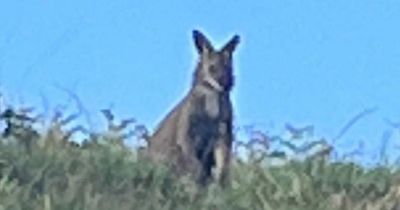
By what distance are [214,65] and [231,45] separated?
381 mm

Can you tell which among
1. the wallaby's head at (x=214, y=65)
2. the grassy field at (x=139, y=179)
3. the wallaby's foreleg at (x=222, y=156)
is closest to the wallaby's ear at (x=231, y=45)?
the wallaby's head at (x=214, y=65)

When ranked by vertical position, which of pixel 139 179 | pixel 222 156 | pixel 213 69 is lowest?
pixel 139 179

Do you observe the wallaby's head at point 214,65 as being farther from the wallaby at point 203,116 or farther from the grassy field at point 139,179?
the grassy field at point 139,179

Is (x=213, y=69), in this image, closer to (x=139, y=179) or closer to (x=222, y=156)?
(x=222, y=156)

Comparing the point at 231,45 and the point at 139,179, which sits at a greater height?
the point at 231,45

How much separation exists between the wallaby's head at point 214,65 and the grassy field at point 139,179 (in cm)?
241

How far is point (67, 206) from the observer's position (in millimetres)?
7273

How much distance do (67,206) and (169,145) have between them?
4960 millimetres

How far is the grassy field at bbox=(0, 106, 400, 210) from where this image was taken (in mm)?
7746

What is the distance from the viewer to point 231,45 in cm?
1209

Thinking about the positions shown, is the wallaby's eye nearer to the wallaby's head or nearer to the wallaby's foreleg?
the wallaby's head

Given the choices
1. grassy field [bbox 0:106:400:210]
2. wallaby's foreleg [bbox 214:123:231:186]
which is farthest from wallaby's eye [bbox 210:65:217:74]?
grassy field [bbox 0:106:400:210]

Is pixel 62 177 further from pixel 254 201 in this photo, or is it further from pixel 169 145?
pixel 169 145

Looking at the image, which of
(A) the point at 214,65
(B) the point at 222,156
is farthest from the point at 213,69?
(B) the point at 222,156
